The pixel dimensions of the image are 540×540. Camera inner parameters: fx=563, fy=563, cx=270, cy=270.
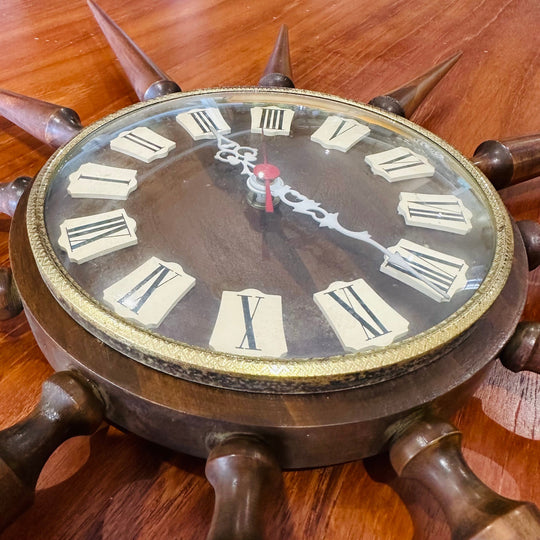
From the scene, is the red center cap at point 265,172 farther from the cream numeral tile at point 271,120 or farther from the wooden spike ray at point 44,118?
the wooden spike ray at point 44,118

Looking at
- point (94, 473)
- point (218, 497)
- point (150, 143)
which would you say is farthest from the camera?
point (150, 143)

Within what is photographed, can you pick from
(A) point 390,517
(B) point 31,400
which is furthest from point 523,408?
(B) point 31,400

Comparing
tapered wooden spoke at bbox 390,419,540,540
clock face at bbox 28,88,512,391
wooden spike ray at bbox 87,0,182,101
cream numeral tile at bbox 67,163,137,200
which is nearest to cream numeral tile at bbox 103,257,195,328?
clock face at bbox 28,88,512,391

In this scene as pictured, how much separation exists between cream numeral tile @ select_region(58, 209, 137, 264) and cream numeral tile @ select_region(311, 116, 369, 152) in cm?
31

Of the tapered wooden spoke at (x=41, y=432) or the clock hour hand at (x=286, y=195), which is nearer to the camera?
the tapered wooden spoke at (x=41, y=432)

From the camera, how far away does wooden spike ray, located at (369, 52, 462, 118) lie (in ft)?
2.86

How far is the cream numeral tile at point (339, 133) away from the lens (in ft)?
2.58

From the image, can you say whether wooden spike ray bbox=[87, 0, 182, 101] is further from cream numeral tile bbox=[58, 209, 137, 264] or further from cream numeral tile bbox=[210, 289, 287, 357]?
cream numeral tile bbox=[210, 289, 287, 357]

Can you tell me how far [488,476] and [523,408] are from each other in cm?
10

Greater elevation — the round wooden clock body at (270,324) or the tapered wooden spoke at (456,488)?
the round wooden clock body at (270,324)

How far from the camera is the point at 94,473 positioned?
1.80 ft

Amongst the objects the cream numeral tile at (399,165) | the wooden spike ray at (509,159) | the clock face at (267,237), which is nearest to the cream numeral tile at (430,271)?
the clock face at (267,237)

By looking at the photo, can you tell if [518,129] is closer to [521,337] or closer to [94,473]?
[521,337]

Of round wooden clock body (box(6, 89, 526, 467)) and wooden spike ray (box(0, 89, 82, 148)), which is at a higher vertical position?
wooden spike ray (box(0, 89, 82, 148))
